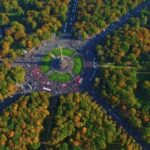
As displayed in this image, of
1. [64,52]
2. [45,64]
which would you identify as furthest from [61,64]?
[64,52]

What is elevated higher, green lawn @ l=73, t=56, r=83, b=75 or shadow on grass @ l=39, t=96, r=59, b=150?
green lawn @ l=73, t=56, r=83, b=75

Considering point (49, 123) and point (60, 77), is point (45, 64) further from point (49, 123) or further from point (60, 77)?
point (49, 123)

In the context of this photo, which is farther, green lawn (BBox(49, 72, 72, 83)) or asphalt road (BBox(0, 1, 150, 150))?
green lawn (BBox(49, 72, 72, 83))

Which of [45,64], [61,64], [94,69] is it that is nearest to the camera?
[94,69]

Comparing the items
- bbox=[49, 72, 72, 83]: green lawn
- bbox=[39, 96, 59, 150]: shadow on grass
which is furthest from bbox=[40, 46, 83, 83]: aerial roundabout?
bbox=[39, 96, 59, 150]: shadow on grass

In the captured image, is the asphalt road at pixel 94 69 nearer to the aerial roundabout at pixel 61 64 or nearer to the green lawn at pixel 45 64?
the aerial roundabout at pixel 61 64

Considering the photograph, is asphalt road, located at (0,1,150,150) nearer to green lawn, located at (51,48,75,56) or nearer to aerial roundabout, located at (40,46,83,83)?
aerial roundabout, located at (40,46,83,83)

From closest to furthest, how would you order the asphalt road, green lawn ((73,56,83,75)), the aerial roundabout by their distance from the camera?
the asphalt road, the aerial roundabout, green lawn ((73,56,83,75))

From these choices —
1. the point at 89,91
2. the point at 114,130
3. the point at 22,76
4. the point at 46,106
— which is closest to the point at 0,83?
the point at 22,76
